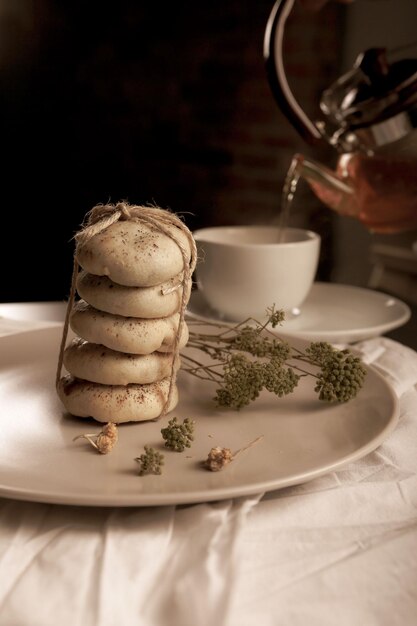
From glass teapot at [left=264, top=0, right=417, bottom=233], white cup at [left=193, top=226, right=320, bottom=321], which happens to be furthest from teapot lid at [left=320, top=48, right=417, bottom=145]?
Result: white cup at [left=193, top=226, right=320, bottom=321]

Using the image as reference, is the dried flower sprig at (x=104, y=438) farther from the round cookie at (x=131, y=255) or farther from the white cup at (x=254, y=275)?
the white cup at (x=254, y=275)

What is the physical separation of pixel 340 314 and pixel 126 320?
0.55 meters

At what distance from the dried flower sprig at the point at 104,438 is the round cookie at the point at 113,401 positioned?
2 centimetres

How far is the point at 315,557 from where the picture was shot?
498 mm

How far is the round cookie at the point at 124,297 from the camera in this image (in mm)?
659

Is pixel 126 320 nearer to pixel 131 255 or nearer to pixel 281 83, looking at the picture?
pixel 131 255

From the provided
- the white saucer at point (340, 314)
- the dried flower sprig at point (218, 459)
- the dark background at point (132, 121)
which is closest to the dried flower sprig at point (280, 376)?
the dried flower sprig at point (218, 459)

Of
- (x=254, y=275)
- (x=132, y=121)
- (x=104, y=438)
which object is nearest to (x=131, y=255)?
(x=104, y=438)

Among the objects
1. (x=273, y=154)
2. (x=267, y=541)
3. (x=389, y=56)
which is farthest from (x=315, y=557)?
(x=273, y=154)

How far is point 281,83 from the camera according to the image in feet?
3.59

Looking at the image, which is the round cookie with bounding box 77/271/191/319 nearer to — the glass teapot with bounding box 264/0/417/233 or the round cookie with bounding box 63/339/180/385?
the round cookie with bounding box 63/339/180/385

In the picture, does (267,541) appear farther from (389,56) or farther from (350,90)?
(389,56)

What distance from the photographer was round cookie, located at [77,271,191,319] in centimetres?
66

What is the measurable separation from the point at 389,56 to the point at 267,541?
145cm
